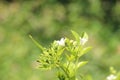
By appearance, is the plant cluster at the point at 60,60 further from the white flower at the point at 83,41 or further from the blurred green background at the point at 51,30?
the blurred green background at the point at 51,30

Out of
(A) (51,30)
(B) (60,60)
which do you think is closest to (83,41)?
(B) (60,60)

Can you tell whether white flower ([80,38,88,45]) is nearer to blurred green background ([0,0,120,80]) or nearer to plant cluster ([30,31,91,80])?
plant cluster ([30,31,91,80])

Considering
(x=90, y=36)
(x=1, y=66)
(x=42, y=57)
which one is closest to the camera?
(x=42, y=57)

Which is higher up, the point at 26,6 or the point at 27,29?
the point at 26,6

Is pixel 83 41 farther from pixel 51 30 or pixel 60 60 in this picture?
pixel 51 30

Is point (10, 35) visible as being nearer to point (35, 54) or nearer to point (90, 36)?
point (35, 54)

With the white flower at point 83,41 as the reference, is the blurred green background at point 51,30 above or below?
above

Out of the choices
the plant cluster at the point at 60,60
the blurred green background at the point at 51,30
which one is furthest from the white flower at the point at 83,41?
→ the blurred green background at the point at 51,30

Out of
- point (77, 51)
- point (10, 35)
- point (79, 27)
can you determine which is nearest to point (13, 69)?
point (10, 35)
